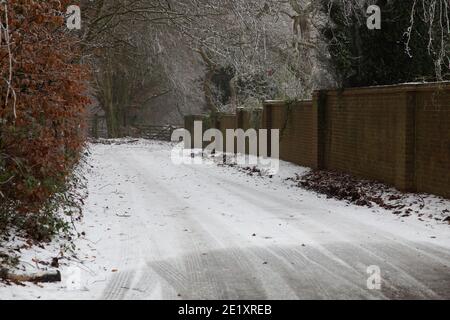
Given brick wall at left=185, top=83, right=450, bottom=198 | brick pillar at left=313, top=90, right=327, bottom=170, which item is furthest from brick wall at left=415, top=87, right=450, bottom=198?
brick pillar at left=313, top=90, right=327, bottom=170

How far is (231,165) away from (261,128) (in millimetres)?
2500

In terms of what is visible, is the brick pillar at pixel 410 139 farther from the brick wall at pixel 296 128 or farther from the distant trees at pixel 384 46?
the brick wall at pixel 296 128

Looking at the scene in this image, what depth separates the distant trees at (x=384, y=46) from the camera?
13.6 metres

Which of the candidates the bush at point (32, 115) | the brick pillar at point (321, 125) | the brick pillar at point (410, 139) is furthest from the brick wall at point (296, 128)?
the bush at point (32, 115)

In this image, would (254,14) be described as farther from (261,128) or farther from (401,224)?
(261,128)

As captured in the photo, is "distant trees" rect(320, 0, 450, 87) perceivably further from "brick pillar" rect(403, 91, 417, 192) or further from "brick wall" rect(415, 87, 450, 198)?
"brick wall" rect(415, 87, 450, 198)

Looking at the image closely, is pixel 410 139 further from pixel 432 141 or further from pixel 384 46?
pixel 384 46

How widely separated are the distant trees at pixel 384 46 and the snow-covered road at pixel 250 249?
3.59 metres

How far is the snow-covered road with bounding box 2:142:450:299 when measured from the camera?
6.13 m

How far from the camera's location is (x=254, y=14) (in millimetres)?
15023

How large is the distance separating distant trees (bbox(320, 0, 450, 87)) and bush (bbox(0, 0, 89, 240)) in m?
7.45

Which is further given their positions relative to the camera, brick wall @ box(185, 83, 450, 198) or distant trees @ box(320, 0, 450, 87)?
distant trees @ box(320, 0, 450, 87)

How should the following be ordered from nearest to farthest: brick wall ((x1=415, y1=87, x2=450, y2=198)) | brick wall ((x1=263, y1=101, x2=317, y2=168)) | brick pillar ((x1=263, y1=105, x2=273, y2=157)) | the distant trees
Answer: brick wall ((x1=415, y1=87, x2=450, y2=198)) → the distant trees → brick wall ((x1=263, y1=101, x2=317, y2=168)) → brick pillar ((x1=263, y1=105, x2=273, y2=157))
